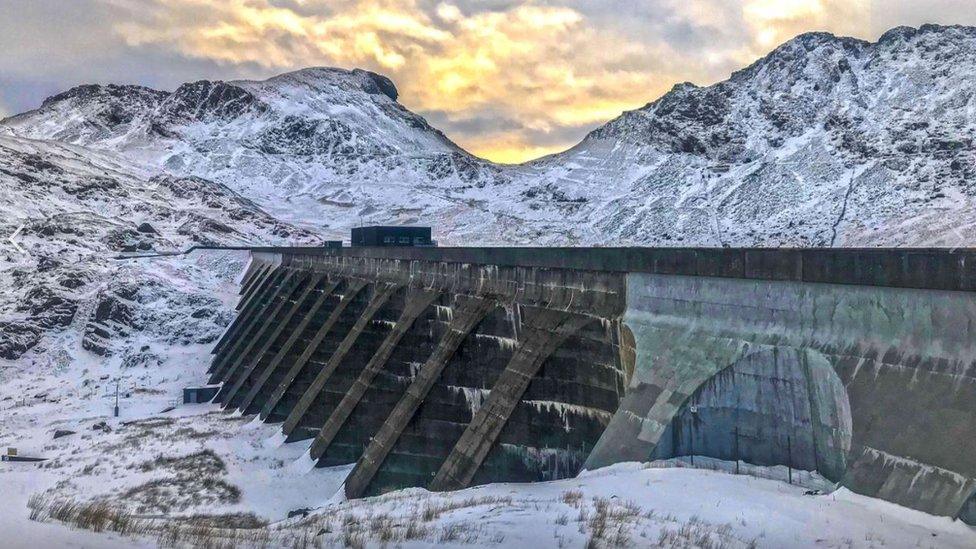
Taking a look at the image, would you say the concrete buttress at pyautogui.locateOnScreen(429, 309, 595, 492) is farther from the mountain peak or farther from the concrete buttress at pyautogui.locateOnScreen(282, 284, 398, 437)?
the mountain peak

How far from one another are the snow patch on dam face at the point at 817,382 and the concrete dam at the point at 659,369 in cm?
3

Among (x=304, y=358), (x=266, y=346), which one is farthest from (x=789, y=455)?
(x=266, y=346)

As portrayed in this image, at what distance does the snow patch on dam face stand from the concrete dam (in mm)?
26

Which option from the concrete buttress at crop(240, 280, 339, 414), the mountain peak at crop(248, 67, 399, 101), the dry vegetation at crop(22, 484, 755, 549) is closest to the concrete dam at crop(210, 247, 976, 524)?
the dry vegetation at crop(22, 484, 755, 549)

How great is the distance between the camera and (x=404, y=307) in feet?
84.0

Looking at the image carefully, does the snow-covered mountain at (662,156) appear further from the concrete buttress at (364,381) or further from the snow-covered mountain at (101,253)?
the concrete buttress at (364,381)

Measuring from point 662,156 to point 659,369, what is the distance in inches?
4718

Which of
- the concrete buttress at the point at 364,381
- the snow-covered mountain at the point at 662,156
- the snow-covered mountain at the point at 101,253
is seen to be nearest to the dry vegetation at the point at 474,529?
the concrete buttress at the point at 364,381

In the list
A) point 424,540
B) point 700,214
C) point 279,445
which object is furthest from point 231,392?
point 700,214

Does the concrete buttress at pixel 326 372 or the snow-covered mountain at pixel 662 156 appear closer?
the concrete buttress at pixel 326 372

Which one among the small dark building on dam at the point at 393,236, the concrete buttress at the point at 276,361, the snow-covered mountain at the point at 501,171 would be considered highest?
the snow-covered mountain at the point at 501,171

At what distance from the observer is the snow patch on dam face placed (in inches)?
351

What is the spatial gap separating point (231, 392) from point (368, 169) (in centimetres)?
11201

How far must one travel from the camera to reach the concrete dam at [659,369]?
9312 millimetres
